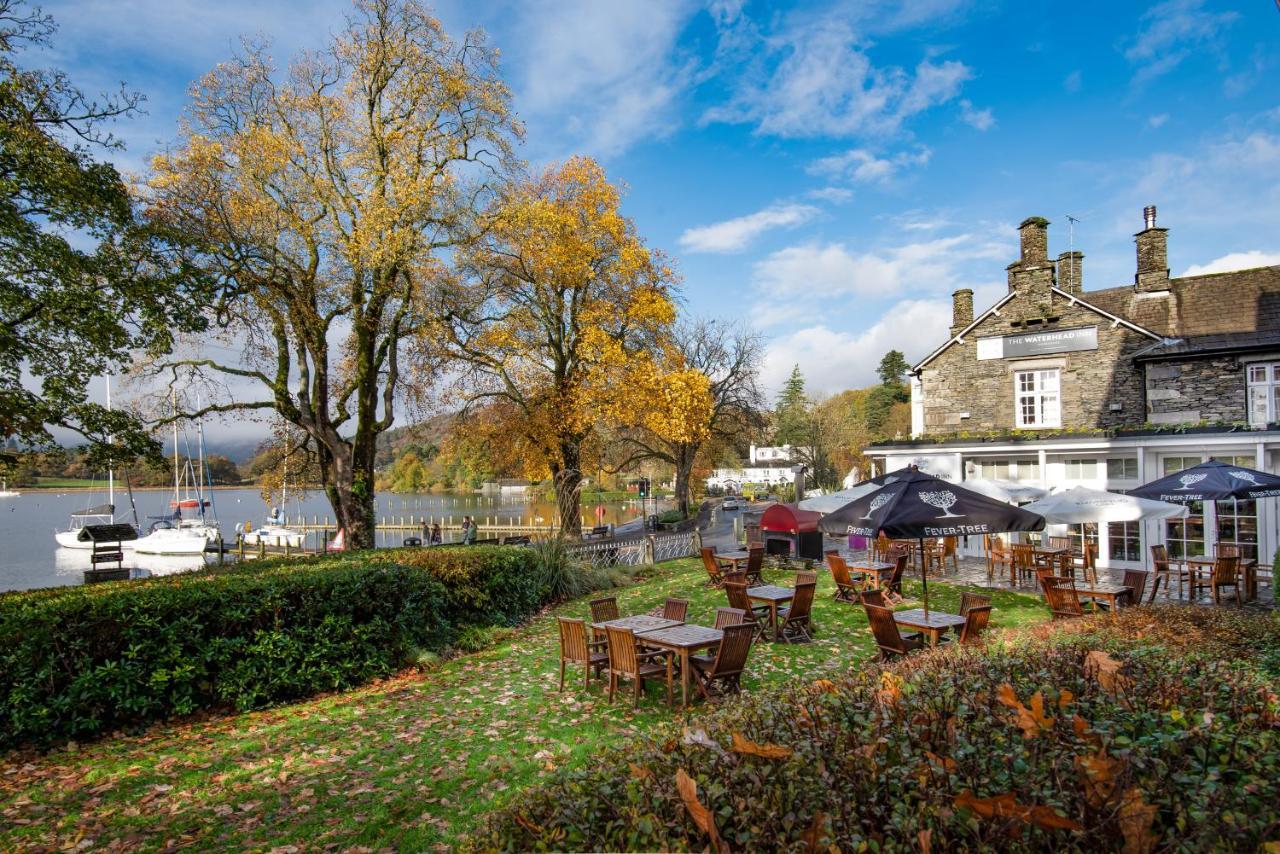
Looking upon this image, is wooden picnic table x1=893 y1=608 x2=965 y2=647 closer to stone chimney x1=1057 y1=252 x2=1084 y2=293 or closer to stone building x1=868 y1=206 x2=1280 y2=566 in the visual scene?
stone building x1=868 y1=206 x2=1280 y2=566

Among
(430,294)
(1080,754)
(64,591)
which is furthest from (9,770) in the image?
(430,294)

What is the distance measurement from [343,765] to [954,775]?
18.1ft

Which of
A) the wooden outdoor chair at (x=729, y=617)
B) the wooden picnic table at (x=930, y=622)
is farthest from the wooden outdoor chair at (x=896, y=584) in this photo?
the wooden outdoor chair at (x=729, y=617)

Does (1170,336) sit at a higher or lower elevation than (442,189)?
lower

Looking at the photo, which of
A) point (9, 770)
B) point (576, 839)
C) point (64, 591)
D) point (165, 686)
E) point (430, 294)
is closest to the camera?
point (576, 839)

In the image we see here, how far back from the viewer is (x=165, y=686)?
7.71 meters

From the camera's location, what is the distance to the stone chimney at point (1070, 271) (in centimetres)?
2236

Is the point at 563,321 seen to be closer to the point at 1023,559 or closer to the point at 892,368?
the point at 1023,559

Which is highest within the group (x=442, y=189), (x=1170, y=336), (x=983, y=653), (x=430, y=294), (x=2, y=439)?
(x=442, y=189)

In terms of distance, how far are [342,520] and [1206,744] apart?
1859 centimetres

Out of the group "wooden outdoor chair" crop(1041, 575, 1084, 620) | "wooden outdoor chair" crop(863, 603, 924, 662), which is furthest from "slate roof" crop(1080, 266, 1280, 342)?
"wooden outdoor chair" crop(863, 603, 924, 662)

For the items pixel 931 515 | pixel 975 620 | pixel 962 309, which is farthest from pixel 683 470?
pixel 931 515

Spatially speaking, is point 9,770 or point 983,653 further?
point 9,770

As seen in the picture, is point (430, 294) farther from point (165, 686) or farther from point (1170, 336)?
point (1170, 336)
